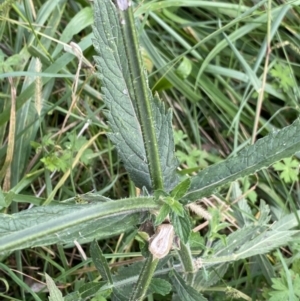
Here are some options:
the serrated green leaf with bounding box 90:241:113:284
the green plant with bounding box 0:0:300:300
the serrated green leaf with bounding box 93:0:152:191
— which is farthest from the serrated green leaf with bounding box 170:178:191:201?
the serrated green leaf with bounding box 90:241:113:284

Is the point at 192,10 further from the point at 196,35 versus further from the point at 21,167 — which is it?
the point at 21,167

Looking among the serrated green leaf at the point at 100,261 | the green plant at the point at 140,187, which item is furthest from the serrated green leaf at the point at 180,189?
the serrated green leaf at the point at 100,261

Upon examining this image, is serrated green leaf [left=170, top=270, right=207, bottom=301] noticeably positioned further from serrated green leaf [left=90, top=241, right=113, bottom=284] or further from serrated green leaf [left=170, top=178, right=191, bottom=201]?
serrated green leaf [left=170, top=178, right=191, bottom=201]

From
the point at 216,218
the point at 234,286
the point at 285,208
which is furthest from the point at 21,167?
the point at 285,208

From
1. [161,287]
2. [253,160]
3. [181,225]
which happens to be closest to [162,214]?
[181,225]

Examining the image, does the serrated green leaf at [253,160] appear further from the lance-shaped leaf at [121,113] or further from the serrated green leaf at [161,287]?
the serrated green leaf at [161,287]

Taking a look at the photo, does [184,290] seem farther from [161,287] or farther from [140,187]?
[140,187]

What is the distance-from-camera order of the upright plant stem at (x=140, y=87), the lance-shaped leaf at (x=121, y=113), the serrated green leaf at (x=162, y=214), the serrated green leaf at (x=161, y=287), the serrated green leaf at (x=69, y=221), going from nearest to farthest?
1. the upright plant stem at (x=140, y=87)
2. the serrated green leaf at (x=69, y=221)
3. the serrated green leaf at (x=162, y=214)
4. the lance-shaped leaf at (x=121, y=113)
5. the serrated green leaf at (x=161, y=287)
